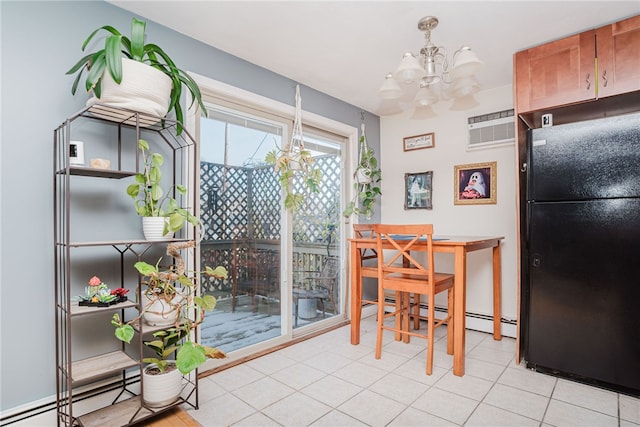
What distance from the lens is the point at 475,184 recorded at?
11.0 ft

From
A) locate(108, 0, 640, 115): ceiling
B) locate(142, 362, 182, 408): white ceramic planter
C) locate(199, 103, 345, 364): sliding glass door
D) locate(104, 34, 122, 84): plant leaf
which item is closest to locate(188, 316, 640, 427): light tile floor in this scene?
locate(142, 362, 182, 408): white ceramic planter

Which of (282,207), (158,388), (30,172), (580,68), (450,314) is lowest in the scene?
(158,388)

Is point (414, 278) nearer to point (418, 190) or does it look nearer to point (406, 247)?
point (406, 247)

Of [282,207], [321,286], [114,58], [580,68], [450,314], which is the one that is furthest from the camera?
[321,286]

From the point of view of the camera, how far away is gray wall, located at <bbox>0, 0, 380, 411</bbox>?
1.64 meters

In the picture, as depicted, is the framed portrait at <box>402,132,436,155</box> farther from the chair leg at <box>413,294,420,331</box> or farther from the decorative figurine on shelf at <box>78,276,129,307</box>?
the decorative figurine on shelf at <box>78,276,129,307</box>

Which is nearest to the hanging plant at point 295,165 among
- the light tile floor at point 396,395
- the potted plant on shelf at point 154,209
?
the potted plant on shelf at point 154,209

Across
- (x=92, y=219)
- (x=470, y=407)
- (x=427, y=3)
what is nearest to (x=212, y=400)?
(x=92, y=219)

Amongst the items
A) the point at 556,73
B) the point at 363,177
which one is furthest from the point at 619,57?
the point at 363,177

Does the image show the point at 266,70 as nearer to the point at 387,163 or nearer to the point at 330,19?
the point at 330,19

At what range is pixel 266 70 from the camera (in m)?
2.82

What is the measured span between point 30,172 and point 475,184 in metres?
3.43

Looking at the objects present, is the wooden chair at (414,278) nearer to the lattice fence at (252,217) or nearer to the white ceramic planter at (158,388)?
the lattice fence at (252,217)

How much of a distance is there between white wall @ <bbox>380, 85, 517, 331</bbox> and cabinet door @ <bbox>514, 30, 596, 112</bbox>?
0.73 m
